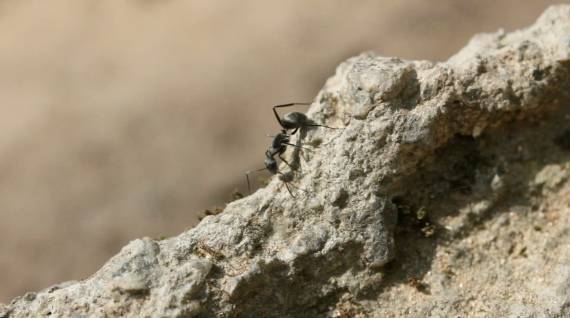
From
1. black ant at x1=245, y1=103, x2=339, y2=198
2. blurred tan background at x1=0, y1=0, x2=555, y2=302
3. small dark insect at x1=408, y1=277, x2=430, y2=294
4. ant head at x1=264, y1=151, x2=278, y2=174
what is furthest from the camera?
blurred tan background at x1=0, y1=0, x2=555, y2=302

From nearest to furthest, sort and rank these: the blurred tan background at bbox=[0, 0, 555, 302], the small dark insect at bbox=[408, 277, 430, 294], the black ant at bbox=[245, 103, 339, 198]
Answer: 1. the small dark insect at bbox=[408, 277, 430, 294]
2. the black ant at bbox=[245, 103, 339, 198]
3. the blurred tan background at bbox=[0, 0, 555, 302]

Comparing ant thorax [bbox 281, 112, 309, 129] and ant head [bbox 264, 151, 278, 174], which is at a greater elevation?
ant thorax [bbox 281, 112, 309, 129]

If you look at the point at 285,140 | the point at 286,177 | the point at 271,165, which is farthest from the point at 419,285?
the point at 285,140

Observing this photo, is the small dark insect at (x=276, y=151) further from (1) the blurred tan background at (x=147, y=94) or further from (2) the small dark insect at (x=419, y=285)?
(1) the blurred tan background at (x=147, y=94)

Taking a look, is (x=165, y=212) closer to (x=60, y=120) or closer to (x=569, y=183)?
(x=60, y=120)

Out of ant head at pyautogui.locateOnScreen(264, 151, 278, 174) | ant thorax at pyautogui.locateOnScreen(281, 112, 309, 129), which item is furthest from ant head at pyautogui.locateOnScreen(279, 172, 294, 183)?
ant thorax at pyautogui.locateOnScreen(281, 112, 309, 129)

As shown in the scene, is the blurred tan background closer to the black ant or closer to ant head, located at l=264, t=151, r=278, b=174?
the black ant

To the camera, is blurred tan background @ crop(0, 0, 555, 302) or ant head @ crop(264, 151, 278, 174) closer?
ant head @ crop(264, 151, 278, 174)

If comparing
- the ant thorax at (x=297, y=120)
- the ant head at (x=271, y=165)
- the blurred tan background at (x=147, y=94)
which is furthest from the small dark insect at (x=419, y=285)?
the blurred tan background at (x=147, y=94)
